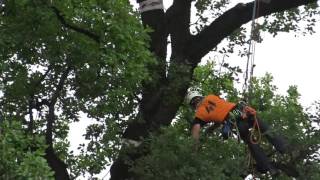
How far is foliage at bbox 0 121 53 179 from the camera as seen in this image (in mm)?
5973

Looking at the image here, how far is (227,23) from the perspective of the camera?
39.7 ft

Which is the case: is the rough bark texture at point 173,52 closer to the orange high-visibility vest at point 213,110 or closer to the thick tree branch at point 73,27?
the thick tree branch at point 73,27

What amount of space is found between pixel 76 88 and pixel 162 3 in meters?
2.45

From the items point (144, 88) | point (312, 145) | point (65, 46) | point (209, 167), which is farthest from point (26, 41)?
point (312, 145)

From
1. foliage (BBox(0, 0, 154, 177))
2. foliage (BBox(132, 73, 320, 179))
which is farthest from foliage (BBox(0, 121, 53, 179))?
foliage (BBox(0, 0, 154, 177))

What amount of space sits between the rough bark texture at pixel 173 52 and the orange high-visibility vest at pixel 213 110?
208 cm

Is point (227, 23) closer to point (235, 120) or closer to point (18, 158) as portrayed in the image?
point (235, 120)

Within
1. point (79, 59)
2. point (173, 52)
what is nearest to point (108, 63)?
point (79, 59)

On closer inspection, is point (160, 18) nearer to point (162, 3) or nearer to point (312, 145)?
point (162, 3)

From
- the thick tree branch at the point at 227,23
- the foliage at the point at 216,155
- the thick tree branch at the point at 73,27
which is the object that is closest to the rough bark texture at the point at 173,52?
the thick tree branch at the point at 227,23

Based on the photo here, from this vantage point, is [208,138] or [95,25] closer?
[208,138]

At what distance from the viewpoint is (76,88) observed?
11555 mm

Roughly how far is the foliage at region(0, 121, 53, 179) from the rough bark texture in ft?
14.4

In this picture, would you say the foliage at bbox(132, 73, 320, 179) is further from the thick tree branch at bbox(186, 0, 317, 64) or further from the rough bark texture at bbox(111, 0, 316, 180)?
the thick tree branch at bbox(186, 0, 317, 64)
